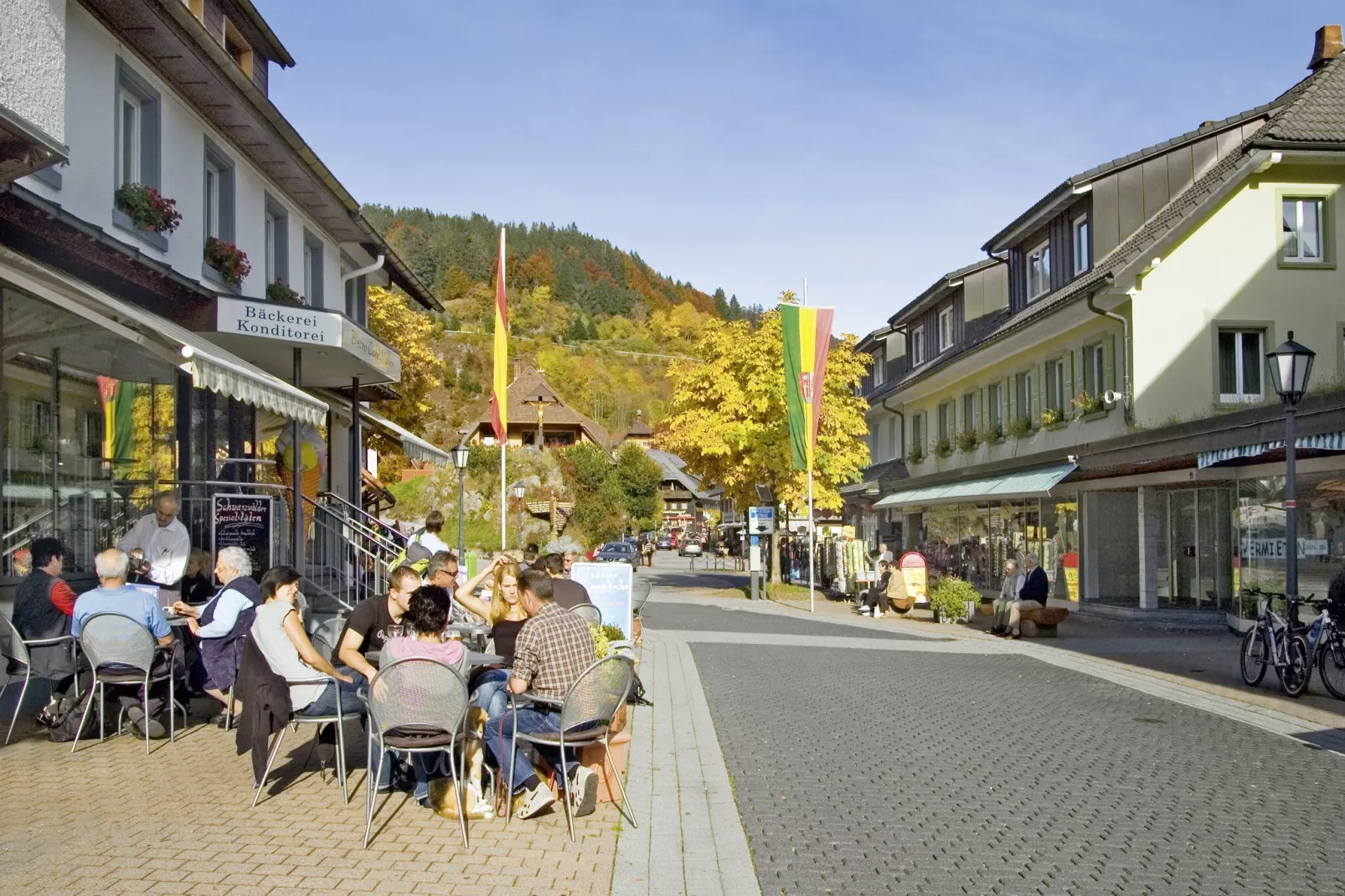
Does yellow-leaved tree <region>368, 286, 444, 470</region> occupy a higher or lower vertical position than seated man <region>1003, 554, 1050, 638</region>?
higher

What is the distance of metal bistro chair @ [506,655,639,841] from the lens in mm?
6598

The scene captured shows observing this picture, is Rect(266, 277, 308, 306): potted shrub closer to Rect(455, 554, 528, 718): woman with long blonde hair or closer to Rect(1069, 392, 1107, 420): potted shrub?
Rect(455, 554, 528, 718): woman with long blonde hair

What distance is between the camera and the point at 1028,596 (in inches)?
817

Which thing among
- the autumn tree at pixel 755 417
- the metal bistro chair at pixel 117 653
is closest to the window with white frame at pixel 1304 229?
the autumn tree at pixel 755 417

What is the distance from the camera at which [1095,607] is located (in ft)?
79.6

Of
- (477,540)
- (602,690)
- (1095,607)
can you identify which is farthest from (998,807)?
(477,540)

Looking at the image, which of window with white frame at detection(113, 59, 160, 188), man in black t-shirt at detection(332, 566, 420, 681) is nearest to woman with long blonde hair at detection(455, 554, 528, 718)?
man in black t-shirt at detection(332, 566, 420, 681)

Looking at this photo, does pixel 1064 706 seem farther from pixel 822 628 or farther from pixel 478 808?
pixel 822 628

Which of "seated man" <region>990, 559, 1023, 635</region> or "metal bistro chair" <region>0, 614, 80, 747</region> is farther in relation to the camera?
"seated man" <region>990, 559, 1023, 635</region>

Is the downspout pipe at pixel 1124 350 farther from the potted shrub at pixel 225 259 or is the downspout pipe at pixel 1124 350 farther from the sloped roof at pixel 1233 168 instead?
the potted shrub at pixel 225 259

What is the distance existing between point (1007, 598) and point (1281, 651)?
869 centimetres

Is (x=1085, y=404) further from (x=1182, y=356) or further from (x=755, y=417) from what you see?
(x=755, y=417)

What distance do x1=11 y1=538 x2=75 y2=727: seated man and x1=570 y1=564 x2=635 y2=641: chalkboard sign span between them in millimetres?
5827

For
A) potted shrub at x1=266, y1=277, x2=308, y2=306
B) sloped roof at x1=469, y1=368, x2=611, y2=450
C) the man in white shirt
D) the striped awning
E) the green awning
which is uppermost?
sloped roof at x1=469, y1=368, x2=611, y2=450
